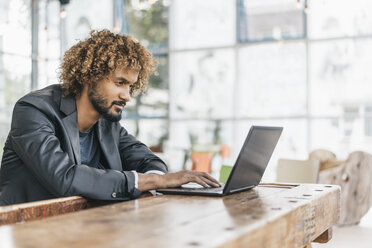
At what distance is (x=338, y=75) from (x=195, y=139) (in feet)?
8.92

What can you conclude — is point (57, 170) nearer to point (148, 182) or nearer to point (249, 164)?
point (148, 182)

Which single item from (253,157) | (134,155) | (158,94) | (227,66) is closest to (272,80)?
(227,66)

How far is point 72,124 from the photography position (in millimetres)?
2271

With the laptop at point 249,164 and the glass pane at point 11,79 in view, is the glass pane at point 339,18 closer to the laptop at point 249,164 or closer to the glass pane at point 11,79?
the glass pane at point 11,79

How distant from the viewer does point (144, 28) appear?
9.18 meters

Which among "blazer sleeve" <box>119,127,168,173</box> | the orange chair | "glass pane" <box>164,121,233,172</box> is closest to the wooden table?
"blazer sleeve" <box>119,127,168,173</box>

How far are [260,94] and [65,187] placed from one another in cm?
685

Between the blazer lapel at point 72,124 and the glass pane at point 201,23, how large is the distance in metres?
6.59

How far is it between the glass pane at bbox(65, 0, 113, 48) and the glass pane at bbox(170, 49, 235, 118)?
1.65m

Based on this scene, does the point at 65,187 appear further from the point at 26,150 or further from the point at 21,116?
the point at 21,116

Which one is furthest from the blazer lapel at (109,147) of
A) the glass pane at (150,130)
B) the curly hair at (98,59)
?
the glass pane at (150,130)

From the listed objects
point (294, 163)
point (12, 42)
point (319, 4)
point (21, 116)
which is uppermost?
point (319, 4)

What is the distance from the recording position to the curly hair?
254 cm

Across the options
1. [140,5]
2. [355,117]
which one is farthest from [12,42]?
[355,117]
